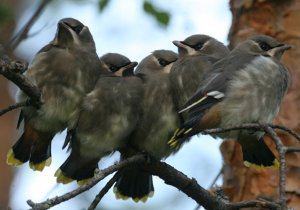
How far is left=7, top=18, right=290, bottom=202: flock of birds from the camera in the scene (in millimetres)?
5336

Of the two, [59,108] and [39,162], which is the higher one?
[59,108]

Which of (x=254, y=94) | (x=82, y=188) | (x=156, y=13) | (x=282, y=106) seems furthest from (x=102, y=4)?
(x=82, y=188)

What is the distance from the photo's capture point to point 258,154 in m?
5.73

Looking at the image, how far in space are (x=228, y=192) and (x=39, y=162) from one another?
74.4 inches

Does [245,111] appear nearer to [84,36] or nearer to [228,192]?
[84,36]

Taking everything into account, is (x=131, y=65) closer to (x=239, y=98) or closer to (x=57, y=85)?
(x=57, y=85)

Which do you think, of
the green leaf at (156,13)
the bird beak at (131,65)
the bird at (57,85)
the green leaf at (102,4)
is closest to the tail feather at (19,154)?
the bird at (57,85)

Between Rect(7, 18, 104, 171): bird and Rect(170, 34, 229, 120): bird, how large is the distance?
0.51 meters

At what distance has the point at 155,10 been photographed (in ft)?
26.9

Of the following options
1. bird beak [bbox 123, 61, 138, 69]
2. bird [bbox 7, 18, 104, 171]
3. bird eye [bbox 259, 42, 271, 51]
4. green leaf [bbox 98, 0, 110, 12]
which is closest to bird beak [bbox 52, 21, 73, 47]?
bird [bbox 7, 18, 104, 171]

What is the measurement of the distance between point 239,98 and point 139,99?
25.8 inches

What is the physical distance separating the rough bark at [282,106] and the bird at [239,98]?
1067 millimetres

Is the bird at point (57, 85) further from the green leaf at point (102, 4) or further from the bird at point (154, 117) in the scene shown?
the green leaf at point (102, 4)

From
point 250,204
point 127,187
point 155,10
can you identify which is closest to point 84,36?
point 127,187
